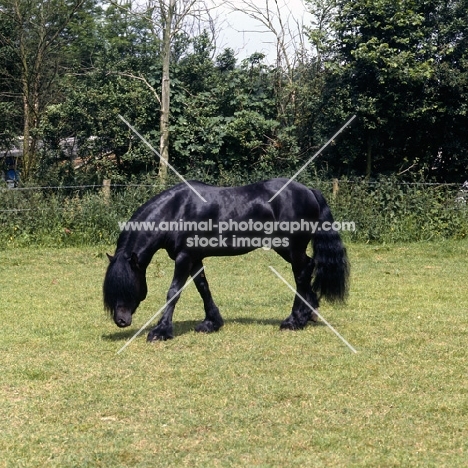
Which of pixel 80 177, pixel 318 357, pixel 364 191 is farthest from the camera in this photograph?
pixel 80 177

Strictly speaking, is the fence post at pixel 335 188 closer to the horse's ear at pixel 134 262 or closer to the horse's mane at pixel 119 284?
the horse's ear at pixel 134 262

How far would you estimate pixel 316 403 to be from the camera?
5.88 metres

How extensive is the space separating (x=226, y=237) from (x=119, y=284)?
4.37ft

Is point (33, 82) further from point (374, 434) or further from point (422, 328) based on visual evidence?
point (374, 434)

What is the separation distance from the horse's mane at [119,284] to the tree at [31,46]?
52.1 ft

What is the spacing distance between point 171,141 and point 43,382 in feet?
49.4

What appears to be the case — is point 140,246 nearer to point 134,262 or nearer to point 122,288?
point 134,262

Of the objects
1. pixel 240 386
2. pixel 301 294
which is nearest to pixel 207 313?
pixel 301 294

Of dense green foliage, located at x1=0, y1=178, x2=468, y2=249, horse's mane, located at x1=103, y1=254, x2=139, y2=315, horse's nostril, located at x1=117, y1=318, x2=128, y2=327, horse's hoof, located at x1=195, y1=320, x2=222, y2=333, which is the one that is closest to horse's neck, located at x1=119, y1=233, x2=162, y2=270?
horse's mane, located at x1=103, y1=254, x2=139, y2=315

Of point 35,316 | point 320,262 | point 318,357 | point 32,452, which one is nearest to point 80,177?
point 35,316

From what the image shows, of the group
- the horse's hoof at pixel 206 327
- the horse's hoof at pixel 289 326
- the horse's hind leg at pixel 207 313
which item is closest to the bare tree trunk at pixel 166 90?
the horse's hind leg at pixel 207 313

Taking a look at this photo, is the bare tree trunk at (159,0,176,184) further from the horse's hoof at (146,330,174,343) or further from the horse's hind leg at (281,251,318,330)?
the horse's hoof at (146,330,174,343)

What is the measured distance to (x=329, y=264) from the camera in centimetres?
855

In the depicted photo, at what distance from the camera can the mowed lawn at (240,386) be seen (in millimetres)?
4980
